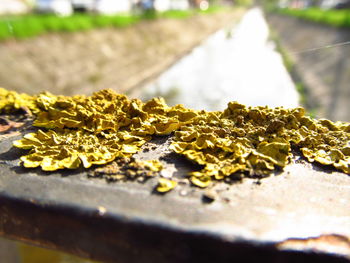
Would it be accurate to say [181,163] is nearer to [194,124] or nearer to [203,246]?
[194,124]

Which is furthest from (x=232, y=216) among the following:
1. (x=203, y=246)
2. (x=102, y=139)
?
(x=102, y=139)

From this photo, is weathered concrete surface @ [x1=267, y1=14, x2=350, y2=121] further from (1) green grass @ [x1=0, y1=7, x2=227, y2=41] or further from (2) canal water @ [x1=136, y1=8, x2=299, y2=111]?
(1) green grass @ [x1=0, y1=7, x2=227, y2=41]

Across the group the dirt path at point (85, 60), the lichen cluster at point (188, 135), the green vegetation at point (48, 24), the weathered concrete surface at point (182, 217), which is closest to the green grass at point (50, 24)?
the green vegetation at point (48, 24)

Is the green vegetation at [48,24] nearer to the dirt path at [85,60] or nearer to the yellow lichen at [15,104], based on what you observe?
the dirt path at [85,60]

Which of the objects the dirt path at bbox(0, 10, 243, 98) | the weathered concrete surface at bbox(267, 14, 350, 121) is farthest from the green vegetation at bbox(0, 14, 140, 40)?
the weathered concrete surface at bbox(267, 14, 350, 121)

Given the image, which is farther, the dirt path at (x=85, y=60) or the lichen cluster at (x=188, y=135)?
the dirt path at (x=85, y=60)
